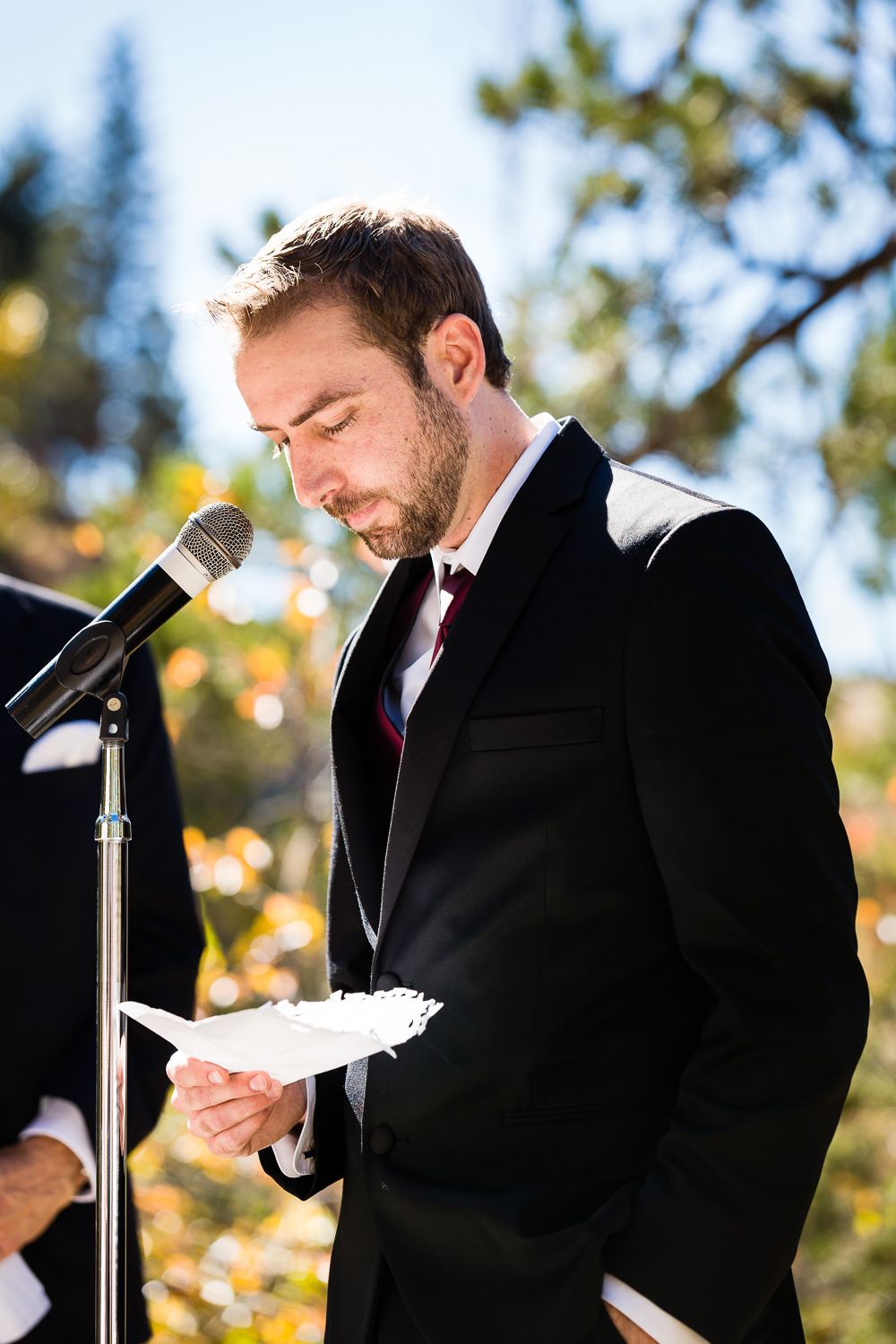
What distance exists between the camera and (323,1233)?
3.14m

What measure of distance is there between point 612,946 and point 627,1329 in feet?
1.18

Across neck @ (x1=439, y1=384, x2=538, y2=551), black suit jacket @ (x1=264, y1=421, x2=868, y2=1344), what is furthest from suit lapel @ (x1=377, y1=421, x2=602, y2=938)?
neck @ (x1=439, y1=384, x2=538, y2=551)

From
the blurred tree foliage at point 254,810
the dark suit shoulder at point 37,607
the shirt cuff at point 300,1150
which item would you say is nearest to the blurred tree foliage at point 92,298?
the blurred tree foliage at point 254,810

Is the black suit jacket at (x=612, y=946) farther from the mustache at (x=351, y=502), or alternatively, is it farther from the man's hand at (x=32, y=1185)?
the man's hand at (x=32, y=1185)

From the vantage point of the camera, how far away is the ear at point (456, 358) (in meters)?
1.53

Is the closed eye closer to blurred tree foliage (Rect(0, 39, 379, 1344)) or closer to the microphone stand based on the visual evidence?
the microphone stand

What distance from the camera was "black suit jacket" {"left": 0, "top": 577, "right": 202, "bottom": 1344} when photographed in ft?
5.98

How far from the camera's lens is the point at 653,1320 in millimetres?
1128

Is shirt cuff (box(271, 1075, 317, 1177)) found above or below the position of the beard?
below

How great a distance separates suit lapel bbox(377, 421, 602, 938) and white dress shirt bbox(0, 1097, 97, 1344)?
720mm

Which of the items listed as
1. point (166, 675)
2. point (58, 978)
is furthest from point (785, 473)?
point (58, 978)

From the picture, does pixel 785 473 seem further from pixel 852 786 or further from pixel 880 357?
pixel 852 786

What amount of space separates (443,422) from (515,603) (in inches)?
10.9

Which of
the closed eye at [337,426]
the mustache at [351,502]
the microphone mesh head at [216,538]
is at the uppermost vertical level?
the closed eye at [337,426]
